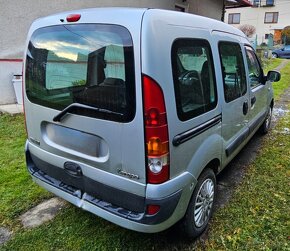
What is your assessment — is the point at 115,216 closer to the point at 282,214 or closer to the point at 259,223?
the point at 259,223

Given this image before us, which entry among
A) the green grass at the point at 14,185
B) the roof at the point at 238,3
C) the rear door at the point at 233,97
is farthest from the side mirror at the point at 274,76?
the roof at the point at 238,3

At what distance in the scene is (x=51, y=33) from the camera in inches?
91.2

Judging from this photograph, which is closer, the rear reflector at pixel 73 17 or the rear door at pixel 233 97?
the rear reflector at pixel 73 17

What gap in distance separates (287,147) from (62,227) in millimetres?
3728

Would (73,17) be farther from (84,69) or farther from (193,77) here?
(193,77)

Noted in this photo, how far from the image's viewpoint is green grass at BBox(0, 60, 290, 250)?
2.51 m

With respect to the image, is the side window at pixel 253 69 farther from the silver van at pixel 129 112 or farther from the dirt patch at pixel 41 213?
the dirt patch at pixel 41 213

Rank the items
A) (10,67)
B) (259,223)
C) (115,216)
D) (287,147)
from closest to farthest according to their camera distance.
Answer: (115,216), (259,223), (287,147), (10,67)

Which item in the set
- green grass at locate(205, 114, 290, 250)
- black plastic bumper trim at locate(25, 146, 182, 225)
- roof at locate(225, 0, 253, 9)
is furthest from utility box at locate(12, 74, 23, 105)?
roof at locate(225, 0, 253, 9)

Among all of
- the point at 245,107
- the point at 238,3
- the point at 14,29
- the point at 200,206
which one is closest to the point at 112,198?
the point at 200,206

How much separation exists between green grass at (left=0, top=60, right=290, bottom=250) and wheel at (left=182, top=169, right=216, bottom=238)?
0.12m

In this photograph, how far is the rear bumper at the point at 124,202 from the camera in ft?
6.64

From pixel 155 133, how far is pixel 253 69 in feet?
8.82

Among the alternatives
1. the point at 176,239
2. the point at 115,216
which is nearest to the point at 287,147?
the point at 176,239
